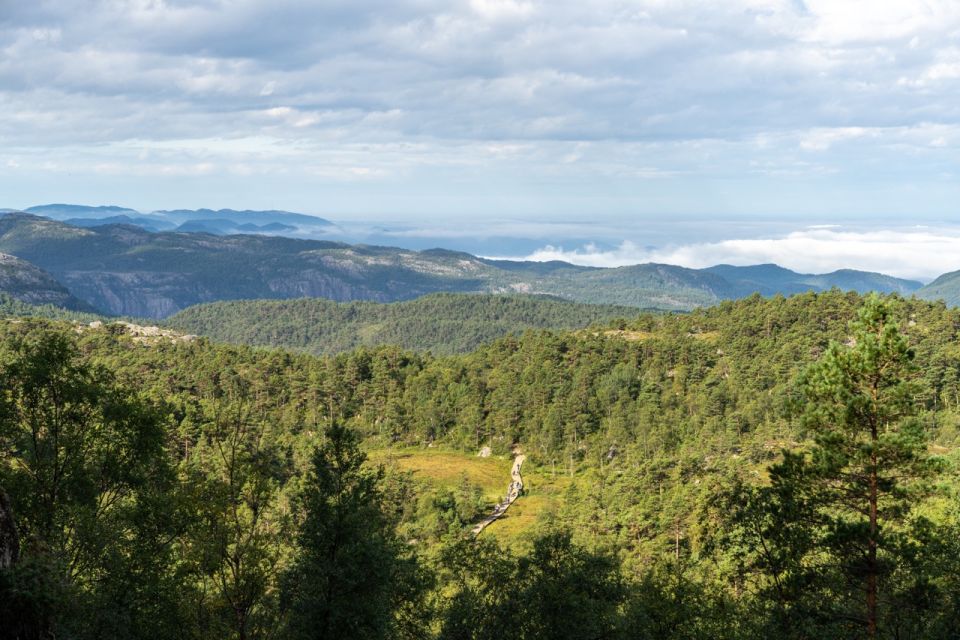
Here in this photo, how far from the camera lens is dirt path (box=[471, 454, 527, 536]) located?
326 ft

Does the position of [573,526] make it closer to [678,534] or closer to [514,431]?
[678,534]

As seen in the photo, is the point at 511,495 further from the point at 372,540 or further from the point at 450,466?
the point at 372,540

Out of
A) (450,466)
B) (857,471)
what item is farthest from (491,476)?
(857,471)

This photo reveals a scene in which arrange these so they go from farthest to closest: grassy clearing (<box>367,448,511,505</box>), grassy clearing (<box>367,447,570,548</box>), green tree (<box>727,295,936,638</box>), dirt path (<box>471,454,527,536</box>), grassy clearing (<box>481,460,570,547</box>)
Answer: grassy clearing (<box>367,448,511,505</box>), grassy clearing (<box>367,447,570,548</box>), dirt path (<box>471,454,527,536</box>), grassy clearing (<box>481,460,570,547</box>), green tree (<box>727,295,936,638</box>)

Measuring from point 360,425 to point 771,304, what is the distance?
116m

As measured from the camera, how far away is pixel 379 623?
2323cm

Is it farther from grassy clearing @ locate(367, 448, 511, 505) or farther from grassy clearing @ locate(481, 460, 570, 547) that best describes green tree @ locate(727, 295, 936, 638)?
grassy clearing @ locate(367, 448, 511, 505)

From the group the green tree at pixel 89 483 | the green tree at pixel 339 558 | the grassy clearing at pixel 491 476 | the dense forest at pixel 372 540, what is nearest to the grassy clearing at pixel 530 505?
the grassy clearing at pixel 491 476

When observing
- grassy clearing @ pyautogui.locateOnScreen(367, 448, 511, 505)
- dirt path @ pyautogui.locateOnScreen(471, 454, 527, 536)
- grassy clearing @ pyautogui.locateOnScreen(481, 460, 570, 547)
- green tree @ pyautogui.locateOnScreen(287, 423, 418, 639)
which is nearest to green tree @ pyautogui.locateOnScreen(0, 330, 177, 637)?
green tree @ pyautogui.locateOnScreen(287, 423, 418, 639)

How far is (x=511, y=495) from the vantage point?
11819 cm

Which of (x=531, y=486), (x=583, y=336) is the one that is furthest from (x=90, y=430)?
(x=583, y=336)

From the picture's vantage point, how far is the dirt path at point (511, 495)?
99500 mm

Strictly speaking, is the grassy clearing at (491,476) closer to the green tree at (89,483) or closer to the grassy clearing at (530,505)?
the grassy clearing at (530,505)

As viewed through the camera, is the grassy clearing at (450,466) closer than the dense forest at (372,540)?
No
